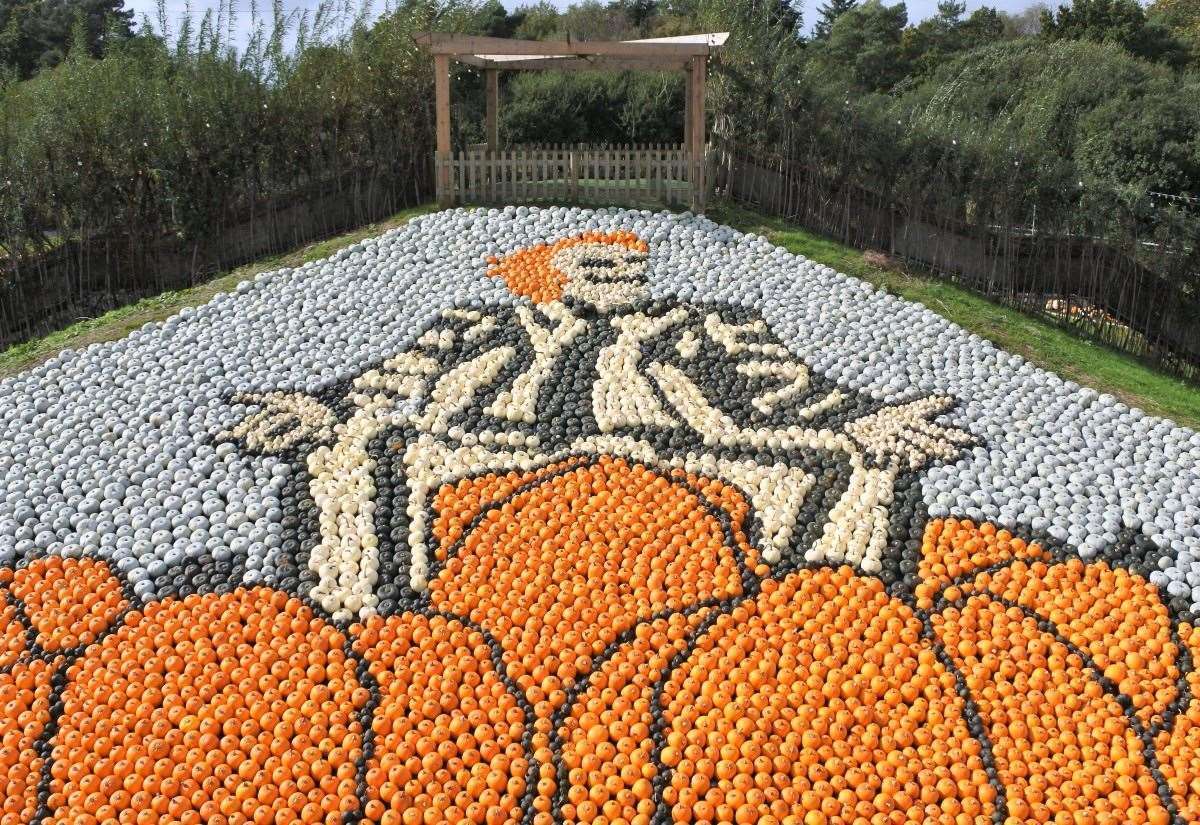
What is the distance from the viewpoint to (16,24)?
79.6 ft

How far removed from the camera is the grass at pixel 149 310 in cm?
937

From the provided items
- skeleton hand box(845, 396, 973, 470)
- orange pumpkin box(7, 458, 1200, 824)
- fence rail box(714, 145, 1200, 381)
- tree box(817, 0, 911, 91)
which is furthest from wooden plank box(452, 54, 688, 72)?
tree box(817, 0, 911, 91)

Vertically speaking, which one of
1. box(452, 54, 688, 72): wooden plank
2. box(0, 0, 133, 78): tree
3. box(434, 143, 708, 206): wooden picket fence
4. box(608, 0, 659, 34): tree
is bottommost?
box(434, 143, 708, 206): wooden picket fence

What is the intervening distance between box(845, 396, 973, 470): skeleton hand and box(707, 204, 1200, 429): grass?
213 cm

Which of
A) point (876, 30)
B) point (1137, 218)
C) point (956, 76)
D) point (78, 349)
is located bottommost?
point (78, 349)

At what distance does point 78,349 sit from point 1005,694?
8.17m

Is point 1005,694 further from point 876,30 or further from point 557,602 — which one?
point 876,30

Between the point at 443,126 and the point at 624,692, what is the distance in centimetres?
863

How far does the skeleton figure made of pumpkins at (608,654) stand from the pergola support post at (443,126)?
5.24 metres

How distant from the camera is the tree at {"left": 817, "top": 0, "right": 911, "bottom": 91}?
28.6 metres

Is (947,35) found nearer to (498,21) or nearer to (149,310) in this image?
(498,21)

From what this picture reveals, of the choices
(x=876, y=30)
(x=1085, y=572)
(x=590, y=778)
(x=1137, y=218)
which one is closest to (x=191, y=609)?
(x=590, y=778)

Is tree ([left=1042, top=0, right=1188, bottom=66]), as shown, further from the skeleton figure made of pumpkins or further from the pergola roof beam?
the skeleton figure made of pumpkins

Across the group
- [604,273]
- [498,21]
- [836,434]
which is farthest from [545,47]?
[498,21]
